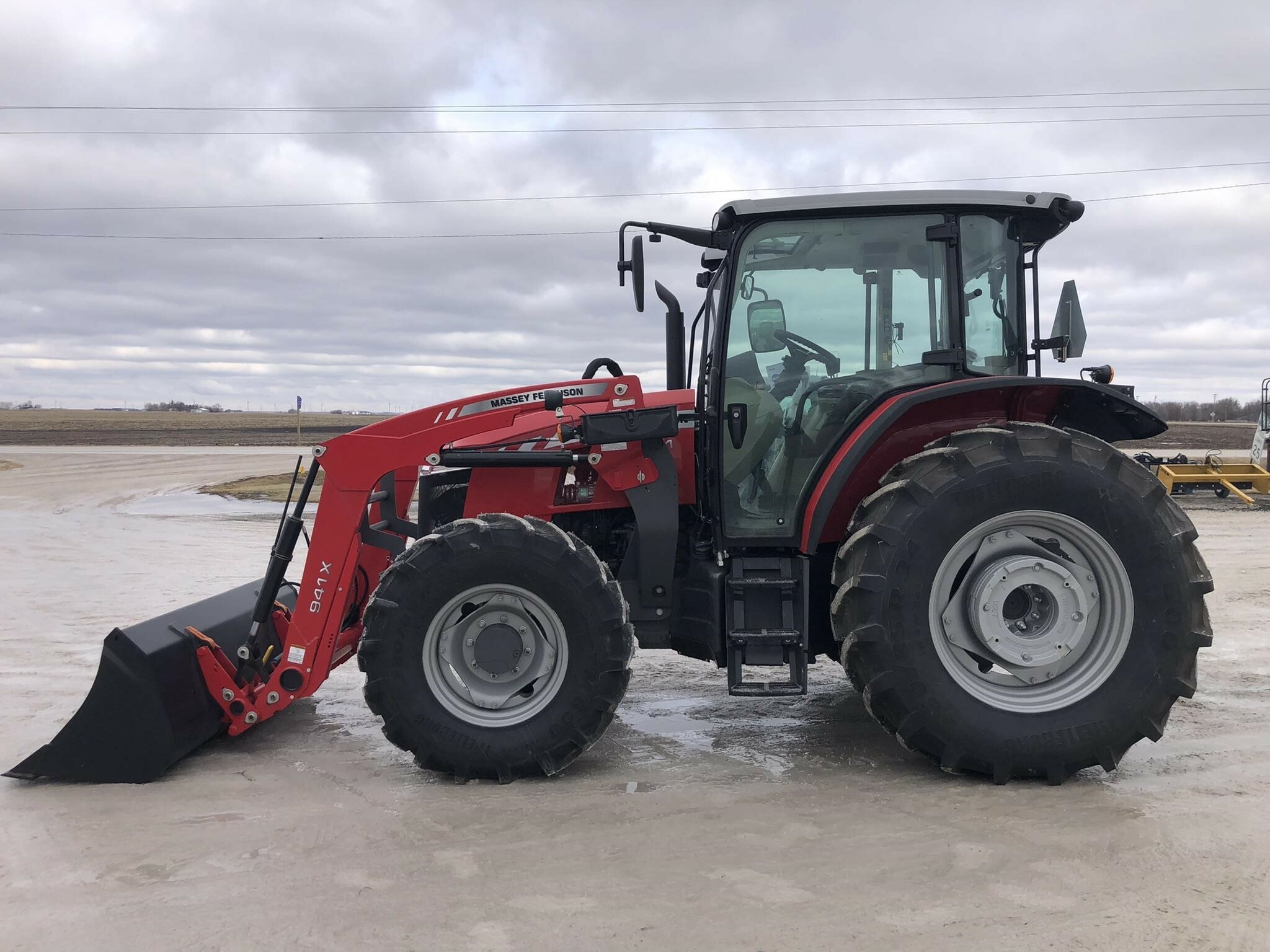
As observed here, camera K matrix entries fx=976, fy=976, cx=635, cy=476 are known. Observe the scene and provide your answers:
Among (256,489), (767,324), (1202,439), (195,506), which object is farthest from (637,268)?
(1202,439)

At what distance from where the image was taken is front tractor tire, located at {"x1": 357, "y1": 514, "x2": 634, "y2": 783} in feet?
13.0

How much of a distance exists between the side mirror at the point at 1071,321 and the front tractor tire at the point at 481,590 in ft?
7.31

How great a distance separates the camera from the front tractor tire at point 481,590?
13.0 feet

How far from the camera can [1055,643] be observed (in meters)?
3.98

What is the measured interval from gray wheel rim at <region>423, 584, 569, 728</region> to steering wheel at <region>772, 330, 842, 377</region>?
1578mm

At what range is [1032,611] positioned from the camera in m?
4.03

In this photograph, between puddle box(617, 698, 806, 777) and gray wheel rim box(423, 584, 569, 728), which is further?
puddle box(617, 698, 806, 777)

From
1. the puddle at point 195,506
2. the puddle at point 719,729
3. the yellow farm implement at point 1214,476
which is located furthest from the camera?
the yellow farm implement at point 1214,476

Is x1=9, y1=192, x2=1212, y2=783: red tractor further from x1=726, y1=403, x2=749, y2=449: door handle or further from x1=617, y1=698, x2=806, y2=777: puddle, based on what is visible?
x1=617, y1=698, x2=806, y2=777: puddle

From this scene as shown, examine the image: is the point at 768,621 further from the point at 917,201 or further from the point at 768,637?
the point at 917,201

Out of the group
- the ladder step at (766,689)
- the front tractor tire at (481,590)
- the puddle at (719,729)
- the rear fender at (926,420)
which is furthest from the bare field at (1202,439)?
the front tractor tire at (481,590)

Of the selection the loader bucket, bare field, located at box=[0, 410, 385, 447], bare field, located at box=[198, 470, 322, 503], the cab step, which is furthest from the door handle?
bare field, located at box=[0, 410, 385, 447]

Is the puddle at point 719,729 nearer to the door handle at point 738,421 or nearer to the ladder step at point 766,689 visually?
the ladder step at point 766,689

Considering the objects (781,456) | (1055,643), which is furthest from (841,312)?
(1055,643)
